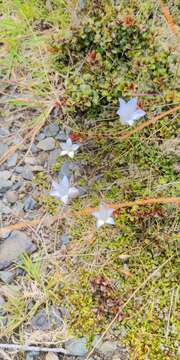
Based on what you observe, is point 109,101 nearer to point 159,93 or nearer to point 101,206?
point 159,93

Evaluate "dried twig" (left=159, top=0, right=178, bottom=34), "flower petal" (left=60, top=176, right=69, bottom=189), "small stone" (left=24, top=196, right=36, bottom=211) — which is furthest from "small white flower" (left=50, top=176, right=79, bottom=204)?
"dried twig" (left=159, top=0, right=178, bottom=34)

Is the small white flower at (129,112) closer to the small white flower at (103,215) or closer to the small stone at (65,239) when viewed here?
the small white flower at (103,215)

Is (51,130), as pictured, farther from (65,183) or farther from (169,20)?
(169,20)

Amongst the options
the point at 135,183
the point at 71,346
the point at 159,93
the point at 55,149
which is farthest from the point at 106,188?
the point at 71,346

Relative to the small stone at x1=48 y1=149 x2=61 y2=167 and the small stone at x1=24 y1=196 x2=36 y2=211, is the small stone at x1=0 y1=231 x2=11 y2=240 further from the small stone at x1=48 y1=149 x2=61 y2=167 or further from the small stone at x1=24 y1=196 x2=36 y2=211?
the small stone at x1=48 y1=149 x2=61 y2=167

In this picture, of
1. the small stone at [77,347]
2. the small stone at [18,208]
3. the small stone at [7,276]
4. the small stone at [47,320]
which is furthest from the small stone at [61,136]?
the small stone at [77,347]

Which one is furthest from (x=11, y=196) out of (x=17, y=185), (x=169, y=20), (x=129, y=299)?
(x=169, y=20)
